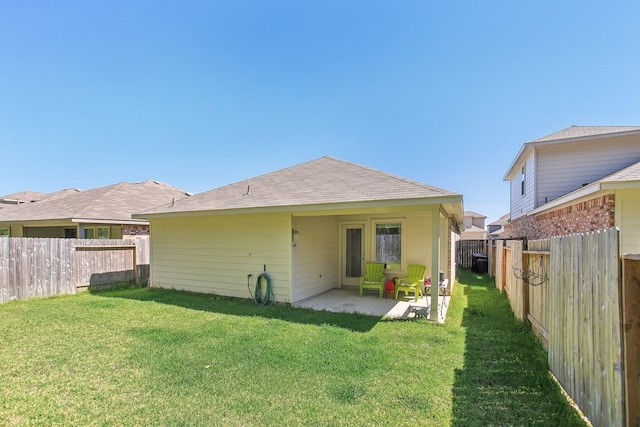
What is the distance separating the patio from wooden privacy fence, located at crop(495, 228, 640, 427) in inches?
123

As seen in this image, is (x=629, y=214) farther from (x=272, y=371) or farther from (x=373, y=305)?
(x=272, y=371)

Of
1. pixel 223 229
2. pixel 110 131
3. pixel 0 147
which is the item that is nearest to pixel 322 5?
pixel 223 229

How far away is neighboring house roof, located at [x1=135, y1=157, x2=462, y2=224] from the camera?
6461mm

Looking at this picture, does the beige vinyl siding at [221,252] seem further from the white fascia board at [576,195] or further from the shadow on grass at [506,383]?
the white fascia board at [576,195]

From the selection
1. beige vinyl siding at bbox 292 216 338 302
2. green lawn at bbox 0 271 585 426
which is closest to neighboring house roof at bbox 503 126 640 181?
green lawn at bbox 0 271 585 426

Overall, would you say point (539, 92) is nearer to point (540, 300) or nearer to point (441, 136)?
point (441, 136)

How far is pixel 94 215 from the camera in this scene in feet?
37.1

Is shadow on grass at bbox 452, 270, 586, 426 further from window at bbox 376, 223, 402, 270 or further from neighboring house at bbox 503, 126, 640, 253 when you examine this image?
window at bbox 376, 223, 402, 270

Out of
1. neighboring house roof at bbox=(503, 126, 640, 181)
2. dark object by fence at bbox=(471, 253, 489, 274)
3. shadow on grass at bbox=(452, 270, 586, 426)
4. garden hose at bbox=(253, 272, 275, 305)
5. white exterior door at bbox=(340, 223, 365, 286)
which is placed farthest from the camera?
dark object by fence at bbox=(471, 253, 489, 274)

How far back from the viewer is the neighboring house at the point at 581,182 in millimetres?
6387

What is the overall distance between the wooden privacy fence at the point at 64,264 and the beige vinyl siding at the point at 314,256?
259 inches

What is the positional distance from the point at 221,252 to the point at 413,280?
558 centimetres

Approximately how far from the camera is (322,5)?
380 inches

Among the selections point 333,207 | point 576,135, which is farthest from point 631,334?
point 576,135
